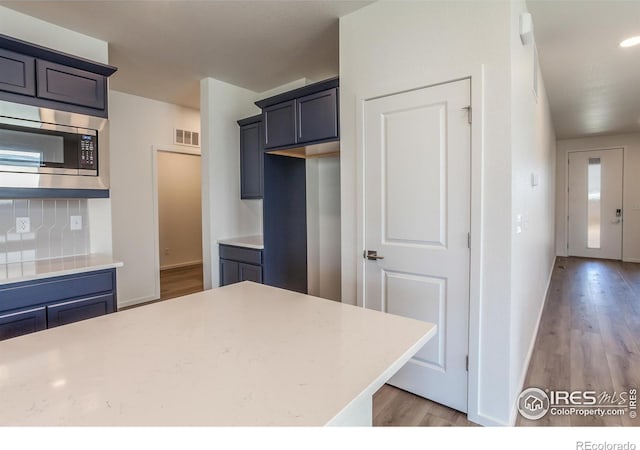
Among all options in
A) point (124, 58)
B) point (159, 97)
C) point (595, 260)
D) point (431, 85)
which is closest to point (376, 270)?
point (431, 85)

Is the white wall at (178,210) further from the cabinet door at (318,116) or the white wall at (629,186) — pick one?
the white wall at (629,186)

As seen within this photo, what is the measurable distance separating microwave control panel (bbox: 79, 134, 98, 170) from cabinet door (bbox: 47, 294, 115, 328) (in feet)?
3.01

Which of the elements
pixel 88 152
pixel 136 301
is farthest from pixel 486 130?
pixel 136 301

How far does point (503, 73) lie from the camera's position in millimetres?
1745

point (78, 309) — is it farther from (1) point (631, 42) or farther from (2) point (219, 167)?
(1) point (631, 42)

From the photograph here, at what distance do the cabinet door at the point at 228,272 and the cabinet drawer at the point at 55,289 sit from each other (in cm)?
124

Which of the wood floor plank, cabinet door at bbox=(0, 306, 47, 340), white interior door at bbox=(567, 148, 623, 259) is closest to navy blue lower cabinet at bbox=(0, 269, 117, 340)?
cabinet door at bbox=(0, 306, 47, 340)

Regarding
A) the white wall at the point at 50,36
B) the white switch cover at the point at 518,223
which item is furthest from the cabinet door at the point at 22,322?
the white switch cover at the point at 518,223

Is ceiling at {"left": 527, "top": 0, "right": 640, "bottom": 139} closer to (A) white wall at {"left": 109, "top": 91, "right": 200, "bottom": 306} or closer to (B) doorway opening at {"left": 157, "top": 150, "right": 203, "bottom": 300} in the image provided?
(A) white wall at {"left": 109, "top": 91, "right": 200, "bottom": 306}

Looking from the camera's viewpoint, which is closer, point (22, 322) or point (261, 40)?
point (22, 322)

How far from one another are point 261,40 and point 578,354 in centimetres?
369

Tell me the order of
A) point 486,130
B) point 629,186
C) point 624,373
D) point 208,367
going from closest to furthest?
point 208,367 → point 486,130 → point 624,373 → point 629,186

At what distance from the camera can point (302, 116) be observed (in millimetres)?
2729
